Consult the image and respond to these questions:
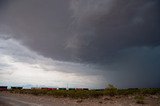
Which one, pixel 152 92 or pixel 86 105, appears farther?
pixel 152 92

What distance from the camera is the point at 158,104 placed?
26.4 m

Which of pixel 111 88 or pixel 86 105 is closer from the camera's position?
pixel 86 105

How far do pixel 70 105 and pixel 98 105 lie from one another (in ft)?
11.2

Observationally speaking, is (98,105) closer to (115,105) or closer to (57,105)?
(115,105)

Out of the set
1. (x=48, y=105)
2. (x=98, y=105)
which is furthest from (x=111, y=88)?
(x=48, y=105)

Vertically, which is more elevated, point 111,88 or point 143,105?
point 111,88

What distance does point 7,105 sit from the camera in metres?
28.7

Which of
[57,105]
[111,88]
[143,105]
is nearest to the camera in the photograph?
[143,105]

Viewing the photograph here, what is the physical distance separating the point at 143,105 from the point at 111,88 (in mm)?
Result: 14319

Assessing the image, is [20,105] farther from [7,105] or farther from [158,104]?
[158,104]

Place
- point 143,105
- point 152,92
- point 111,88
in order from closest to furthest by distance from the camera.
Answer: point 143,105, point 152,92, point 111,88

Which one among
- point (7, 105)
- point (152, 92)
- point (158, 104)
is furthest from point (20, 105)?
point (152, 92)

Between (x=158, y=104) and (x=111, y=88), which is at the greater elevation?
(x=111, y=88)

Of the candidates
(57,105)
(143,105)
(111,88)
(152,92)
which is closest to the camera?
(143,105)
